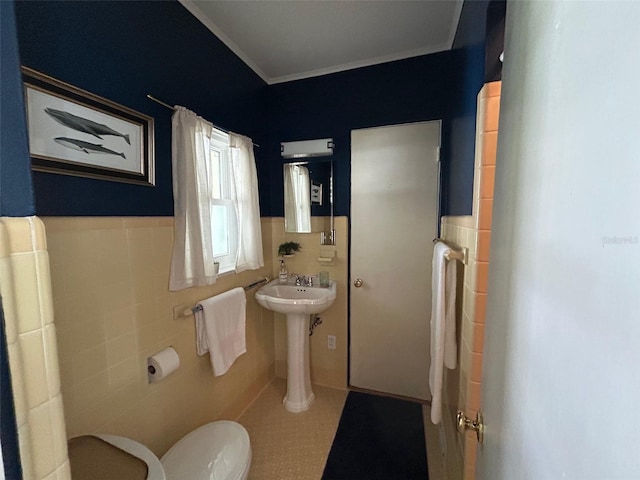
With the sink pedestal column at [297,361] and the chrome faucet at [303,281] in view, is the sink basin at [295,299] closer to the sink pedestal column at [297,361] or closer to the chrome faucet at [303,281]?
the chrome faucet at [303,281]

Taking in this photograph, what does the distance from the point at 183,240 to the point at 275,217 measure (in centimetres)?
99

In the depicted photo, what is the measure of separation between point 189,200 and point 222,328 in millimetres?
811

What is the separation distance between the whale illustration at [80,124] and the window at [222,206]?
2.24 feet

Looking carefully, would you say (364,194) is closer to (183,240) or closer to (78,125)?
(183,240)

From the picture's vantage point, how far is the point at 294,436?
1749mm

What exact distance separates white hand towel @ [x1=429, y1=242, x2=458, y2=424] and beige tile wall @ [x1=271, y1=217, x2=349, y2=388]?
3.11ft

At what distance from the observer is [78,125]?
3.18 feet

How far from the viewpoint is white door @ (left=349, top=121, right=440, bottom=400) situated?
1959 millimetres

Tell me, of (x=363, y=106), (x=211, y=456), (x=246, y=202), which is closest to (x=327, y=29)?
(x=363, y=106)

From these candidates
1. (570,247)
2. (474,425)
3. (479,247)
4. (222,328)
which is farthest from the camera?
(222,328)

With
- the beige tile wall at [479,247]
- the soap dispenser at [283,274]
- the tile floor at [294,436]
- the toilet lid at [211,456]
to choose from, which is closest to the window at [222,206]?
the soap dispenser at [283,274]

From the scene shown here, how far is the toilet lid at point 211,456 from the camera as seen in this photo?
42.9 inches

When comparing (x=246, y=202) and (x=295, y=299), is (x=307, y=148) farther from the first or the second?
(x=295, y=299)

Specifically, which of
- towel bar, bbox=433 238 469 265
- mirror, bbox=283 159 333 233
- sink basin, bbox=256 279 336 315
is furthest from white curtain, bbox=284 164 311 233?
towel bar, bbox=433 238 469 265
